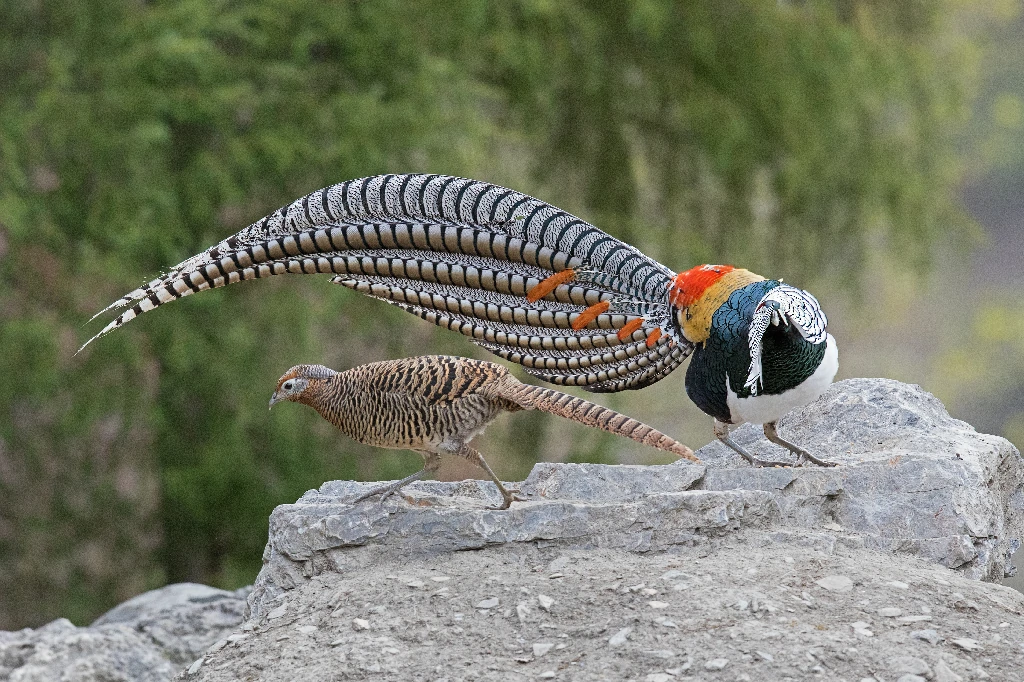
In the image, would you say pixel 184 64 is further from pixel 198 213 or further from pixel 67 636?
pixel 67 636

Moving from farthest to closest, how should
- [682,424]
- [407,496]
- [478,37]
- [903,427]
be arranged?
[682,424] < [478,37] < [903,427] < [407,496]

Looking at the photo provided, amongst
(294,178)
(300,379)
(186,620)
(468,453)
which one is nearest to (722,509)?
(468,453)

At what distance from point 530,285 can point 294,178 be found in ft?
16.8

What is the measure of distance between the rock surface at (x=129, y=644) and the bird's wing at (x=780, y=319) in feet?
10.7

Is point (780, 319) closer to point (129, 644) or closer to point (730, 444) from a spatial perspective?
point (730, 444)

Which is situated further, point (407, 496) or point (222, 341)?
point (222, 341)

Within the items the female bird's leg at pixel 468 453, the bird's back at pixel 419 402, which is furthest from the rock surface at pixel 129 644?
the female bird's leg at pixel 468 453

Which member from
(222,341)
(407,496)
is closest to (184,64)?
(222,341)

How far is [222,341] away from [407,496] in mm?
4356

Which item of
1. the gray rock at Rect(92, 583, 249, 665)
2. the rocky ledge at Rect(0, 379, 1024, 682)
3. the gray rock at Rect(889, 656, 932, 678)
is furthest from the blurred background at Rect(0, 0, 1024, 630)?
the gray rock at Rect(889, 656, 932, 678)

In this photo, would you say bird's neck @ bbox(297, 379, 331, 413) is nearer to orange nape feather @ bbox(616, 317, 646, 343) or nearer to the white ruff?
orange nape feather @ bbox(616, 317, 646, 343)

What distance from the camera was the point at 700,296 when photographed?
17.4 ft

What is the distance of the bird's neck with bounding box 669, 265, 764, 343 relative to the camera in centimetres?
525

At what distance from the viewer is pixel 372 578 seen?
511 cm
